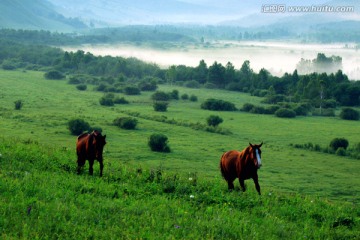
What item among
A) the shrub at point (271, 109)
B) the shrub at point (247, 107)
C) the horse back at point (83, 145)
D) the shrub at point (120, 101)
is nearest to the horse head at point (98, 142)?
the horse back at point (83, 145)

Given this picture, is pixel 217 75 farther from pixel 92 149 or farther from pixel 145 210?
pixel 145 210

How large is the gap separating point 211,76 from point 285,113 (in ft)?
177

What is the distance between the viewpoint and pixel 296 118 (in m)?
91.0

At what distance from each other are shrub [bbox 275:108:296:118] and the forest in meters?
13.7

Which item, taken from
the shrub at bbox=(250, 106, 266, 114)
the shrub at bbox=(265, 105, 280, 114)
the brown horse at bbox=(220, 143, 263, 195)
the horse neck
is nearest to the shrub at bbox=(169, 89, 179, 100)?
the shrub at bbox=(250, 106, 266, 114)

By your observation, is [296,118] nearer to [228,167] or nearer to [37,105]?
[37,105]

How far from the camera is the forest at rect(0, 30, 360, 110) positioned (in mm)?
112188

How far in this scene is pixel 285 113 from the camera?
301 ft

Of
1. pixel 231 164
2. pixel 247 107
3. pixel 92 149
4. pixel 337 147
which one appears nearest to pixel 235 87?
pixel 247 107

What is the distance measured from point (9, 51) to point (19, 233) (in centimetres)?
18118

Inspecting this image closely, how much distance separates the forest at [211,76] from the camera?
368 feet

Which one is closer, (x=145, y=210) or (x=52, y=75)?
(x=145, y=210)

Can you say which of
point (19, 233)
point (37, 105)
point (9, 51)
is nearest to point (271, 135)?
point (37, 105)

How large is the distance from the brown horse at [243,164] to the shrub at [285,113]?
245 feet
